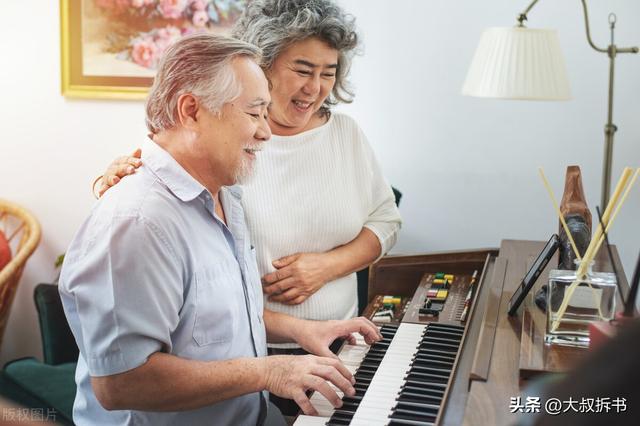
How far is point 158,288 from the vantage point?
4.62ft

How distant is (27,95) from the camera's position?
11.6ft

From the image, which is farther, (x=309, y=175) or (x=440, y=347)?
(x=309, y=175)

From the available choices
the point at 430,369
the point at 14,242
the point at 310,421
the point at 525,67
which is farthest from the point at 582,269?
the point at 14,242

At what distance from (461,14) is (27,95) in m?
1.92

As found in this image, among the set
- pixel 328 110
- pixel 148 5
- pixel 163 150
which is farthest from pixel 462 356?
pixel 148 5

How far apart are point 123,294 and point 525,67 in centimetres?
160

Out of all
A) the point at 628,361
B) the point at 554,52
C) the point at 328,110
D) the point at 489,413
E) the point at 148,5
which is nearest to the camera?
the point at 628,361

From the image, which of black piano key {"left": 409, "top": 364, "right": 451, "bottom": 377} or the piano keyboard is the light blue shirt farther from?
black piano key {"left": 409, "top": 364, "right": 451, "bottom": 377}

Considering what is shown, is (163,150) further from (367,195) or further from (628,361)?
(628,361)

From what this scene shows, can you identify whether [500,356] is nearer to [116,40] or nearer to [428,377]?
[428,377]

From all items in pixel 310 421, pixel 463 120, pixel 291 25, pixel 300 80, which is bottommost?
pixel 310 421

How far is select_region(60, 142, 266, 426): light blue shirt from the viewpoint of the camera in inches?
54.7

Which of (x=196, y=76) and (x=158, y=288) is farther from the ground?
(x=196, y=76)

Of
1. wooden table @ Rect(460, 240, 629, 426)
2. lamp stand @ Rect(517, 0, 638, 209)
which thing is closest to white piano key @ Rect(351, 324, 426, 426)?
wooden table @ Rect(460, 240, 629, 426)
